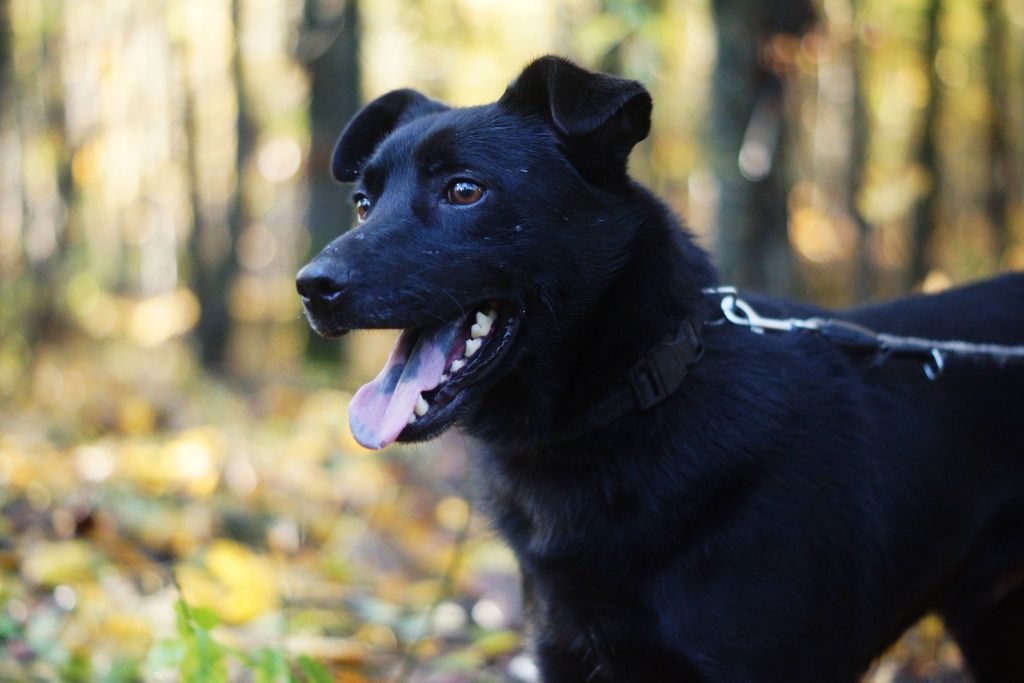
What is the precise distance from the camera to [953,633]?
3.51 m

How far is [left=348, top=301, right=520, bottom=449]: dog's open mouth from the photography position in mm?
2580

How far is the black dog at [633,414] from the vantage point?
2549mm

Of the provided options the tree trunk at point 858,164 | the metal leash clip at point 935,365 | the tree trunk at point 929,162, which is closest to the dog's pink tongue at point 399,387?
the metal leash clip at point 935,365

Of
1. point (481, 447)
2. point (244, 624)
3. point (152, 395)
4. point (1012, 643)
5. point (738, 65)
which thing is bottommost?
point (152, 395)

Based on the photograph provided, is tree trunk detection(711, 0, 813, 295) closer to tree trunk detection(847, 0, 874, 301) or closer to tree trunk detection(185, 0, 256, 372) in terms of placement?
tree trunk detection(847, 0, 874, 301)

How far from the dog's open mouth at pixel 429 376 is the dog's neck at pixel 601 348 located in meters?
0.14

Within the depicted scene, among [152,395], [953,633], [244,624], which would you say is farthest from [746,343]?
[152,395]

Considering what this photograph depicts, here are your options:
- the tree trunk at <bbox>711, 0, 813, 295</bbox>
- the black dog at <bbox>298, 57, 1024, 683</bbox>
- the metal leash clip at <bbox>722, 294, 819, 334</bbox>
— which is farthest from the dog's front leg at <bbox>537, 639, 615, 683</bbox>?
the tree trunk at <bbox>711, 0, 813, 295</bbox>

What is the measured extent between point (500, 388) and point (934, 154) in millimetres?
12437

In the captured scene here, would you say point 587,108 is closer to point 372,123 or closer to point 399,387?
point 399,387

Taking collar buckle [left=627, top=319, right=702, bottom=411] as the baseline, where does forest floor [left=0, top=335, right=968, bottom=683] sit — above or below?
below

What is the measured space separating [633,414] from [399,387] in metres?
0.67

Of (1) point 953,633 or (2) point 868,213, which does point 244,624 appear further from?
(2) point 868,213

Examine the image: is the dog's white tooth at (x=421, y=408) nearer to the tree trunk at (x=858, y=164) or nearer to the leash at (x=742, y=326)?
the leash at (x=742, y=326)
